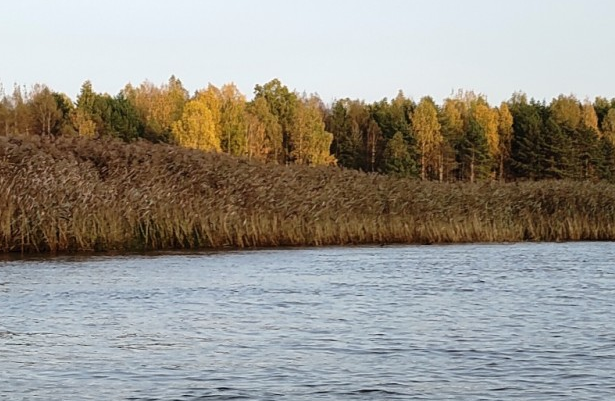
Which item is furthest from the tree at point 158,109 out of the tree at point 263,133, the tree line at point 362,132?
the tree at point 263,133

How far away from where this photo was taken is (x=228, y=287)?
19.0m

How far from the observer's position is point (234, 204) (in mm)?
29578

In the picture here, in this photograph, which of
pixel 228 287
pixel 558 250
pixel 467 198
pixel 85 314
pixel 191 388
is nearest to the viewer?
pixel 191 388

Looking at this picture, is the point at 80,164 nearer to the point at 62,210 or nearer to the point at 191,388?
the point at 62,210

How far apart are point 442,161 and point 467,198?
46.4m

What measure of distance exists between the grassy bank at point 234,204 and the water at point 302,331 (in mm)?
2297

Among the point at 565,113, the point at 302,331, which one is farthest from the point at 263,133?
the point at 302,331

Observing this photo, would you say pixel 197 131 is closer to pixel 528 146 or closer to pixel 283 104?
pixel 283 104

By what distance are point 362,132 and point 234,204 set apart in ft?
210

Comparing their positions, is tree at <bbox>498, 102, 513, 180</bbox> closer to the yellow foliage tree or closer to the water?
the yellow foliage tree

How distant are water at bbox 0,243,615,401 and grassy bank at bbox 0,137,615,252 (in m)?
2.30

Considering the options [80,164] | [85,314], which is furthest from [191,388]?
[80,164]

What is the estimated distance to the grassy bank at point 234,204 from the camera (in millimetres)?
26016

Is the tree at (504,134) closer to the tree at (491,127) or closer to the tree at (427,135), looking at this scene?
the tree at (491,127)
